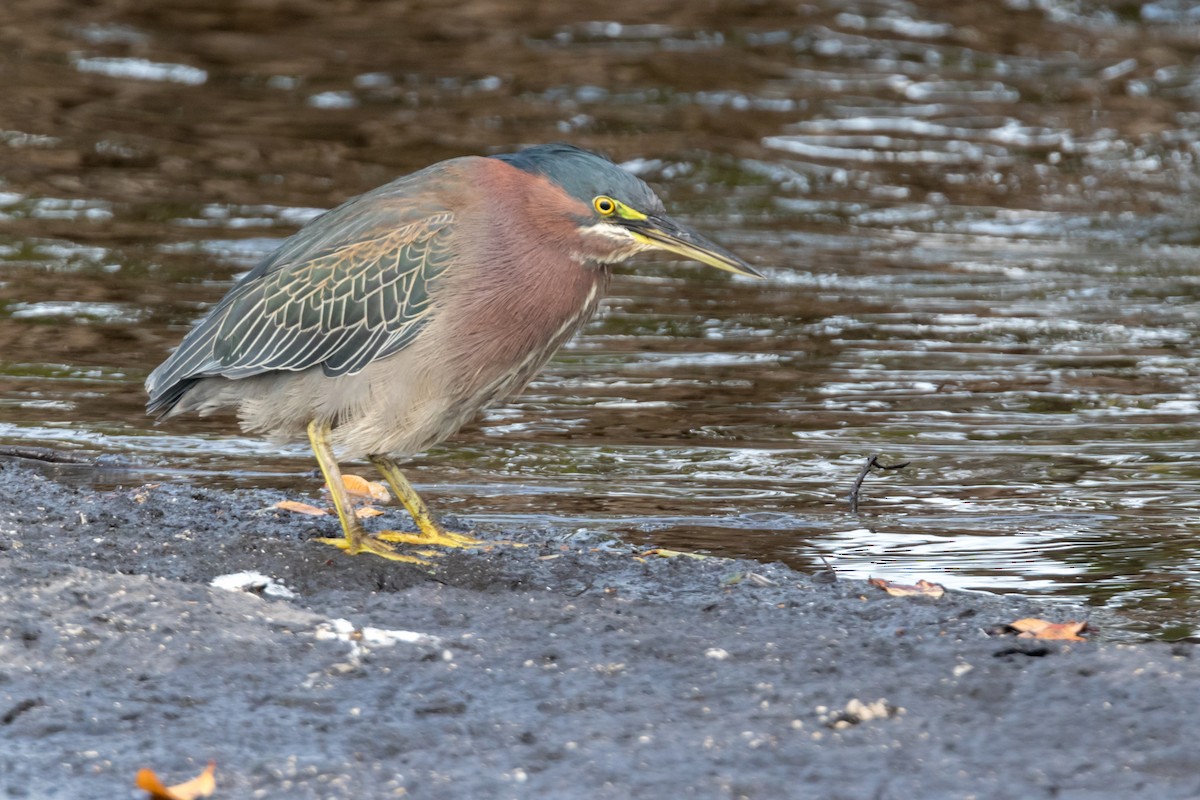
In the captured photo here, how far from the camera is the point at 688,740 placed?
3.89 m

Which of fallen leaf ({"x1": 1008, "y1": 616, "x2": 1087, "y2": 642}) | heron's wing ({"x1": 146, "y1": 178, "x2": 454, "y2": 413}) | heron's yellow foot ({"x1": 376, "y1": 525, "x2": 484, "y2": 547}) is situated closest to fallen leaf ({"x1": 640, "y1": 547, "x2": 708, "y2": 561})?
heron's yellow foot ({"x1": 376, "y1": 525, "x2": 484, "y2": 547})

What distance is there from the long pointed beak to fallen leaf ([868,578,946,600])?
107cm

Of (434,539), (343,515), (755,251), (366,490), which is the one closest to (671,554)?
(434,539)

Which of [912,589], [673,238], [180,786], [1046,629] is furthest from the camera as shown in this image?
[673,238]

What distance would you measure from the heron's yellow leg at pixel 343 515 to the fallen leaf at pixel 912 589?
149cm

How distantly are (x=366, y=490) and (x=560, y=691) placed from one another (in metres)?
2.97

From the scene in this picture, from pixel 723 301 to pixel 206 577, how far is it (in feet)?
20.7

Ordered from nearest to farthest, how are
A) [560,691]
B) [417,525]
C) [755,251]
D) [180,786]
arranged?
[180,786] → [560,691] → [417,525] → [755,251]

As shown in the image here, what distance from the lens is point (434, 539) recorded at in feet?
19.2

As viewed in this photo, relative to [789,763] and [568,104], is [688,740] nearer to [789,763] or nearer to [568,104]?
[789,763]

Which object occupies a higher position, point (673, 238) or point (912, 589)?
point (673, 238)

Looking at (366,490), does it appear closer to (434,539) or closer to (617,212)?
(434,539)

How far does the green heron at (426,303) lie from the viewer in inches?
217

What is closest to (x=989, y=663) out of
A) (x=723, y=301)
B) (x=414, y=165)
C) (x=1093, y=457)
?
(x=1093, y=457)
